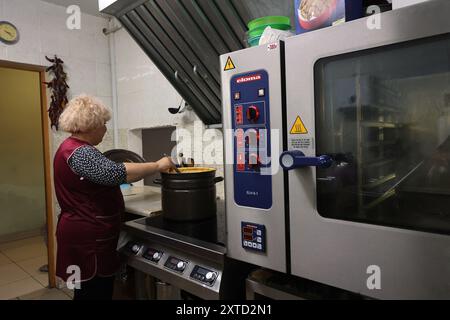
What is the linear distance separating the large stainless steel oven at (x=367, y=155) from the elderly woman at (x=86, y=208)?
0.74 metres

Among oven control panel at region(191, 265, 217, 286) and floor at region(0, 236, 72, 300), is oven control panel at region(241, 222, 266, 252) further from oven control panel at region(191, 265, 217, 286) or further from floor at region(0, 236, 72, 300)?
floor at region(0, 236, 72, 300)

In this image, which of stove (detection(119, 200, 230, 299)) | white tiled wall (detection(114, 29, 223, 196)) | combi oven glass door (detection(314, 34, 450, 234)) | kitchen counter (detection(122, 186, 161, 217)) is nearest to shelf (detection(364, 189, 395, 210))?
combi oven glass door (detection(314, 34, 450, 234))

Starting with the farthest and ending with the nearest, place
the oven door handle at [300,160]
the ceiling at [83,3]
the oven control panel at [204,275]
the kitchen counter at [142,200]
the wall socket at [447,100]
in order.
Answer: the ceiling at [83,3], the kitchen counter at [142,200], the oven control panel at [204,275], the oven door handle at [300,160], the wall socket at [447,100]

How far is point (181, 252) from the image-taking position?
43.9 inches

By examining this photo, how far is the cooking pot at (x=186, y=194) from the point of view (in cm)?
131

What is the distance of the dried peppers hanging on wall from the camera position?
2.29m

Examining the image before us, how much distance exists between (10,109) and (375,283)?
434cm

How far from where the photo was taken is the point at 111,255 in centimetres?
131

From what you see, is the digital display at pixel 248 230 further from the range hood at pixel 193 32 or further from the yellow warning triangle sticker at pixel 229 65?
the range hood at pixel 193 32

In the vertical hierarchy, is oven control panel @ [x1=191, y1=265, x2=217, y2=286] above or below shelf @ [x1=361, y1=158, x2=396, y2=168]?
below

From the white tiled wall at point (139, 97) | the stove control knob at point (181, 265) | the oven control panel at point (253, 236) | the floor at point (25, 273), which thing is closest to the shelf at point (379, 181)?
the oven control panel at point (253, 236)

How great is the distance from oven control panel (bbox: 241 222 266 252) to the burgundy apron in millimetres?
742

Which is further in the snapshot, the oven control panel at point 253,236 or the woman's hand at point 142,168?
the woman's hand at point 142,168

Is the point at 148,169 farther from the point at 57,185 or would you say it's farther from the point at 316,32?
the point at 316,32
